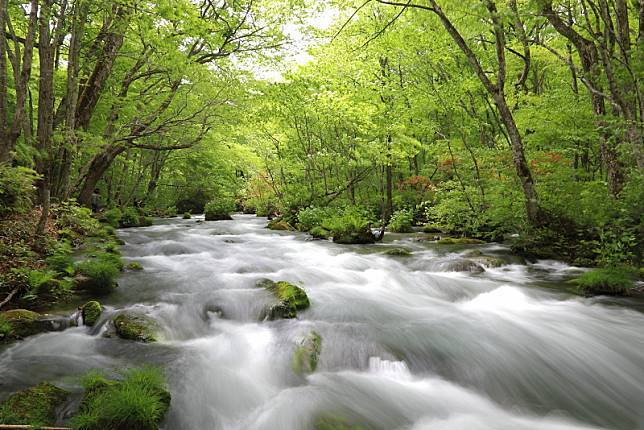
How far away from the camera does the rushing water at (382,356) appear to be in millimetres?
3234

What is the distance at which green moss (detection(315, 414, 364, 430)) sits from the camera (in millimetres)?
2924

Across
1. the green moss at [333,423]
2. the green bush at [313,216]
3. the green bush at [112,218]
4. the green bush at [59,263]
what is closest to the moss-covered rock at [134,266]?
the green bush at [59,263]

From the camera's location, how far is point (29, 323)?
404 cm

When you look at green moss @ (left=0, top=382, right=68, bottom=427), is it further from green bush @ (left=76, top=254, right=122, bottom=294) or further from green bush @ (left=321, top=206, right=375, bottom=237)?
green bush @ (left=321, top=206, right=375, bottom=237)

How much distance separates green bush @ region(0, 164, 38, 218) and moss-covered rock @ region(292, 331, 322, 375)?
518cm

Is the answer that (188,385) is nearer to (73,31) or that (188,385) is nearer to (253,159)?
(73,31)

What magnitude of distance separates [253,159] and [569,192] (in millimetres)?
13995

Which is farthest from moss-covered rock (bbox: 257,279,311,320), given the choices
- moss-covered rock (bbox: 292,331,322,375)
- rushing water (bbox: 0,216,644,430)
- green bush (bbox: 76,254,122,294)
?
green bush (bbox: 76,254,122,294)

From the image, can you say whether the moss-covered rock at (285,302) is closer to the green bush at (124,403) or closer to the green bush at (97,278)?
the green bush at (124,403)

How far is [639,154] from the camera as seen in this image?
6008mm

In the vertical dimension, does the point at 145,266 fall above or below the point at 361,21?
below

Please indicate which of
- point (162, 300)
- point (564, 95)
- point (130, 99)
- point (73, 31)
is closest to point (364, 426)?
point (162, 300)

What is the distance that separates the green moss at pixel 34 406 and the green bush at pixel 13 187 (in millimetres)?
4503

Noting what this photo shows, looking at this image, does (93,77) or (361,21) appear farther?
(361,21)
